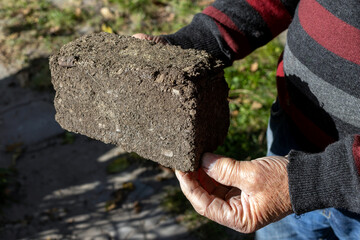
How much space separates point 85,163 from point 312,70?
8.79 ft

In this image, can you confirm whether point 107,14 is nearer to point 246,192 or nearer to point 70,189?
point 70,189

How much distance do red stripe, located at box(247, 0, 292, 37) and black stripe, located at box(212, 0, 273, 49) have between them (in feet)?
0.08

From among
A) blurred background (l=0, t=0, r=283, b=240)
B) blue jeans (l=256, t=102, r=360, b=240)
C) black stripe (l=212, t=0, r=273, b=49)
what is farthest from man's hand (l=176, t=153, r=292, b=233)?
blurred background (l=0, t=0, r=283, b=240)

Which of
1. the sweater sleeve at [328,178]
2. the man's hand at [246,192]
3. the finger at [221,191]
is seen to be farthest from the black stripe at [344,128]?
the finger at [221,191]

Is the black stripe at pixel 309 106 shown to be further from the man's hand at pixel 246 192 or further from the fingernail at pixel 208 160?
the fingernail at pixel 208 160

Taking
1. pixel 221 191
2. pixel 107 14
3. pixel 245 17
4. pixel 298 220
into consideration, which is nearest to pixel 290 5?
pixel 245 17

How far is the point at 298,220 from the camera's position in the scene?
2248 millimetres

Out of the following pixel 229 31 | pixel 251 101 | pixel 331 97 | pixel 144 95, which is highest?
pixel 229 31

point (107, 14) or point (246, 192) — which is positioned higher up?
point (107, 14)

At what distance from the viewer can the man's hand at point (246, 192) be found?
5.55 ft

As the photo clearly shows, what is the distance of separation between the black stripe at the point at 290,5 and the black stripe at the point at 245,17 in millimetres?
157

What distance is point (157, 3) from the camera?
18.1 ft

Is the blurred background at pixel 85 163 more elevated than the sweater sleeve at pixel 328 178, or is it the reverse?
the sweater sleeve at pixel 328 178

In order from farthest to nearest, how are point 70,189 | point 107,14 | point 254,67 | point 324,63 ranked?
point 107,14
point 254,67
point 70,189
point 324,63
